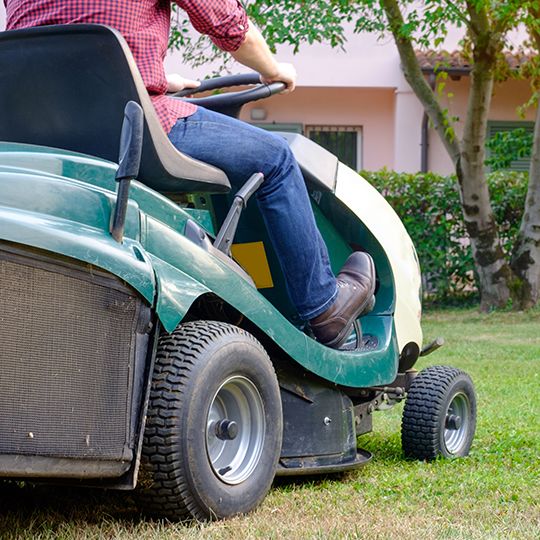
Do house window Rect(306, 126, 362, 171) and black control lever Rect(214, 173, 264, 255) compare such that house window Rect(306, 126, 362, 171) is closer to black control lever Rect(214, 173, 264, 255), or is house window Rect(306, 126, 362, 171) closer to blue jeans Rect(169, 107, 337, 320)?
blue jeans Rect(169, 107, 337, 320)

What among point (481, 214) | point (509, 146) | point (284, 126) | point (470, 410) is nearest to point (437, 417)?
point (470, 410)

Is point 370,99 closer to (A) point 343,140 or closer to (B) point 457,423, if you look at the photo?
(A) point 343,140

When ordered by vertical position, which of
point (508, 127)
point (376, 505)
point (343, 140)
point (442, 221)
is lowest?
point (376, 505)

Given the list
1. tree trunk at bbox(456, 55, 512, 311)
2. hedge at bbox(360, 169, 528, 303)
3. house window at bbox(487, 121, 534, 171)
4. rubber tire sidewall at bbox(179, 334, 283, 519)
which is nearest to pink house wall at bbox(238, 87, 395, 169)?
house window at bbox(487, 121, 534, 171)

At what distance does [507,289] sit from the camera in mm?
13125

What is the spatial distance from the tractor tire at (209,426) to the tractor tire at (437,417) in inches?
46.5

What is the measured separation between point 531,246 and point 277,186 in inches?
397

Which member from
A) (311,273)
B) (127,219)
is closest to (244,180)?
(311,273)

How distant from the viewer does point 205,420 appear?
9.87ft

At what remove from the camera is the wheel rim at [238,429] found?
319 centimetres

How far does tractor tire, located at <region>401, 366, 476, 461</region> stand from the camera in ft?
14.3

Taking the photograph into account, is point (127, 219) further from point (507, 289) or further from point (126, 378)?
point (507, 289)

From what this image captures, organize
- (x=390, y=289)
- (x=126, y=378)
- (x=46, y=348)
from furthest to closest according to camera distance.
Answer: (x=390, y=289)
(x=126, y=378)
(x=46, y=348)

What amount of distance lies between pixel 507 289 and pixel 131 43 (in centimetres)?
1039
